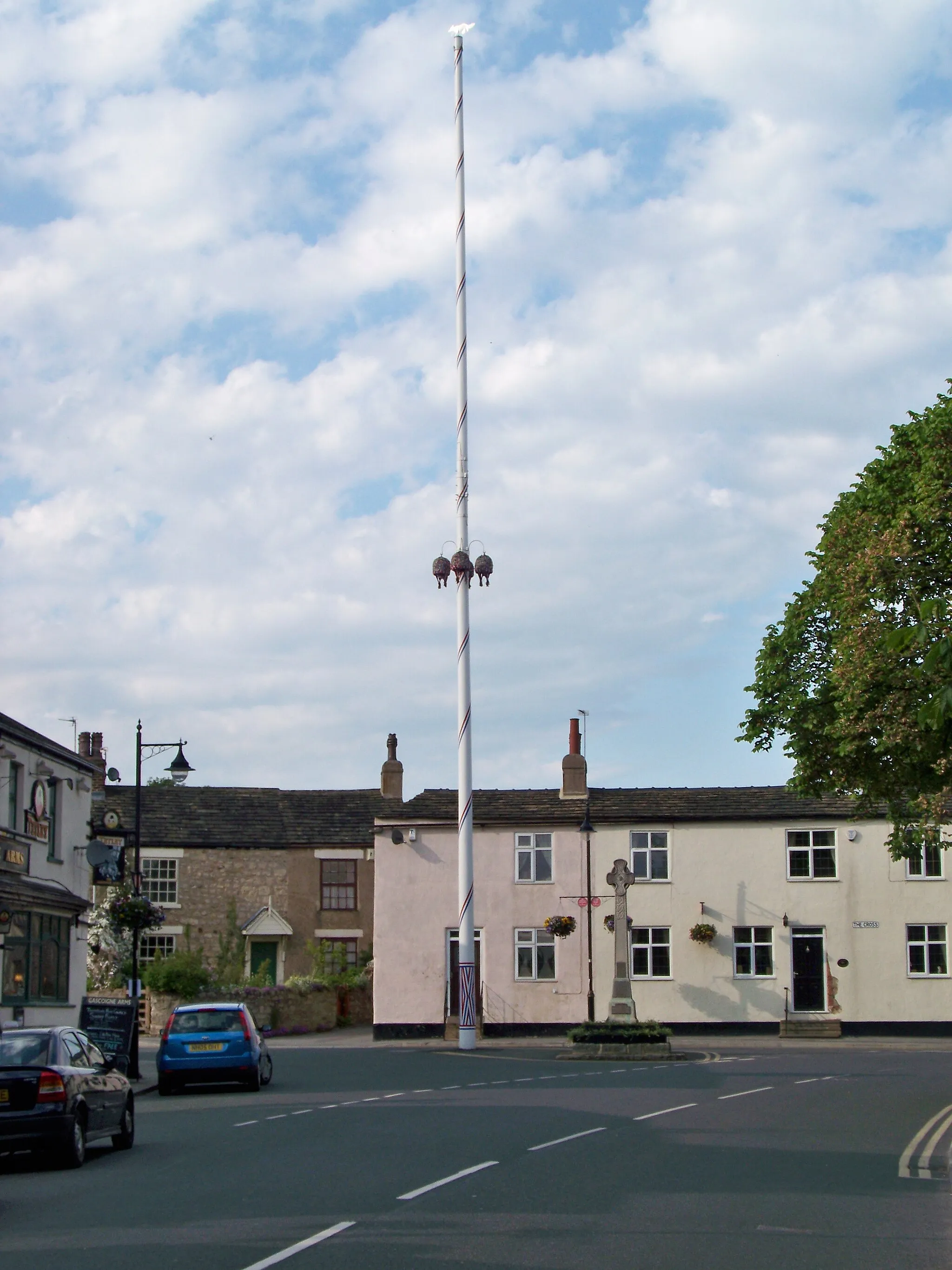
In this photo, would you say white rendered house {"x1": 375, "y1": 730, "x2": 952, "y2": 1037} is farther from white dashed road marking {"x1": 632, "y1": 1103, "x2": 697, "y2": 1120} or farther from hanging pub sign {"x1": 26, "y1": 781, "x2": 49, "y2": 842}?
white dashed road marking {"x1": 632, "y1": 1103, "x2": 697, "y2": 1120}

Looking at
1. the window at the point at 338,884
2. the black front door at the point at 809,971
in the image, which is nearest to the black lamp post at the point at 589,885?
the black front door at the point at 809,971

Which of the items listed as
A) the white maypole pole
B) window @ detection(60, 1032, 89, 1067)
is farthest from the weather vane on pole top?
window @ detection(60, 1032, 89, 1067)

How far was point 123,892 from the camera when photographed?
46594 millimetres

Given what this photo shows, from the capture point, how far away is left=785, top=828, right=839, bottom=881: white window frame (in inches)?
1668

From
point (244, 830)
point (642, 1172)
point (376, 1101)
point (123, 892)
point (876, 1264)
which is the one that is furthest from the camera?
point (244, 830)

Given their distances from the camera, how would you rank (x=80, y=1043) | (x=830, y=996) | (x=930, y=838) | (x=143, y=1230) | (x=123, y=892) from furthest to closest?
(x=123, y=892) → (x=830, y=996) → (x=930, y=838) → (x=80, y=1043) → (x=143, y=1230)

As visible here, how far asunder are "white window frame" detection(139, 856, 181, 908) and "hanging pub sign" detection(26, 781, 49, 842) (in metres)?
19.6

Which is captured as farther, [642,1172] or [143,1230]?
[642,1172]

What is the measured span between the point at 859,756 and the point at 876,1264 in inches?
629

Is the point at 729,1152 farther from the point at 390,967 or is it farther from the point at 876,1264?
the point at 390,967

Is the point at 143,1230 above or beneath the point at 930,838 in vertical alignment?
beneath

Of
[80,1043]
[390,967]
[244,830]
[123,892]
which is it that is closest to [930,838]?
[80,1043]

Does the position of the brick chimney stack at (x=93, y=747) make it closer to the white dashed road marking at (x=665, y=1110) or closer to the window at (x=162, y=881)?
the window at (x=162, y=881)

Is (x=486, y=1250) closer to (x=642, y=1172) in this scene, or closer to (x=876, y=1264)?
(x=876, y=1264)
